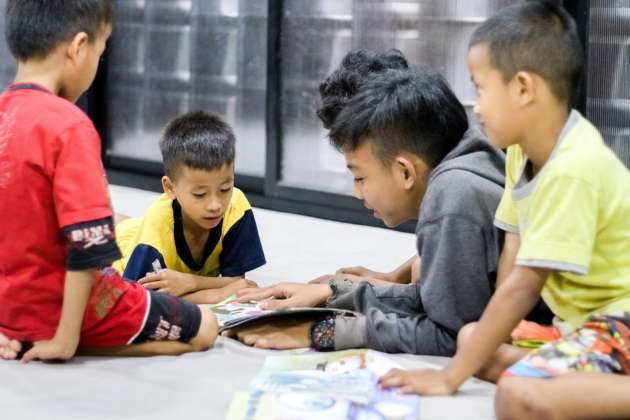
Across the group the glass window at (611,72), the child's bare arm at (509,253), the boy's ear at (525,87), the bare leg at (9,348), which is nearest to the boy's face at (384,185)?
the child's bare arm at (509,253)

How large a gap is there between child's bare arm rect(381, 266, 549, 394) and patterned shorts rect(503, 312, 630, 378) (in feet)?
0.19

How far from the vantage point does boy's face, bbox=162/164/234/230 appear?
8.11 ft

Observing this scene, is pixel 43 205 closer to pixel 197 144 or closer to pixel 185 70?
pixel 197 144

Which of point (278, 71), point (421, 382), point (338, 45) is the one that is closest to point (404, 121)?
point (421, 382)

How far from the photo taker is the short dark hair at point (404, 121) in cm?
209

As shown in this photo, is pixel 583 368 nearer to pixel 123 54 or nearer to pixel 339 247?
pixel 339 247

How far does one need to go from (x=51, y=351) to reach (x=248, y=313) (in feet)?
1.62

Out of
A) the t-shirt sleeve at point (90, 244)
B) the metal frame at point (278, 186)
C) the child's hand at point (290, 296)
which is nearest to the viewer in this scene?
the t-shirt sleeve at point (90, 244)

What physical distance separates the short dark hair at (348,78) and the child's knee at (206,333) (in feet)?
1.78

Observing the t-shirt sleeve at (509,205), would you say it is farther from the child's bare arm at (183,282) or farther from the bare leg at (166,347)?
the child's bare arm at (183,282)

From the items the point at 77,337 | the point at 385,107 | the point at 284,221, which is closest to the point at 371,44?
the point at 284,221

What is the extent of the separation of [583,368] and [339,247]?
1771 millimetres

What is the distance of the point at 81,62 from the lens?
2002 millimetres

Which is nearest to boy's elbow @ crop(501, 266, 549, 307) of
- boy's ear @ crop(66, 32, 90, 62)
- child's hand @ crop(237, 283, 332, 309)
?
child's hand @ crop(237, 283, 332, 309)
